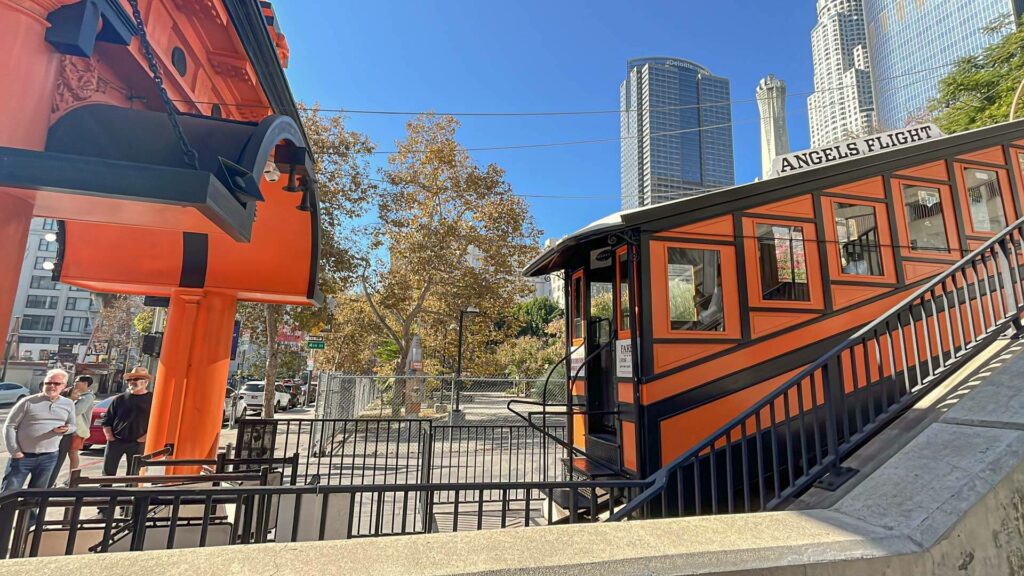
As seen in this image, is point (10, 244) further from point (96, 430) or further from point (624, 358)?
point (96, 430)

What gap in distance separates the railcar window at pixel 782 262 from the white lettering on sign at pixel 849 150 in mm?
795

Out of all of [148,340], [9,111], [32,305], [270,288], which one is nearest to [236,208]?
[9,111]

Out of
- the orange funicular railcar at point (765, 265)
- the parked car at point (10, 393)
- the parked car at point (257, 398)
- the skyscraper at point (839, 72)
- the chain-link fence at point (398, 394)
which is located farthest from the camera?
the skyscraper at point (839, 72)

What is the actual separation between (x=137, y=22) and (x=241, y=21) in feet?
4.83

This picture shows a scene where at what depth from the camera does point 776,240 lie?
5.47 metres

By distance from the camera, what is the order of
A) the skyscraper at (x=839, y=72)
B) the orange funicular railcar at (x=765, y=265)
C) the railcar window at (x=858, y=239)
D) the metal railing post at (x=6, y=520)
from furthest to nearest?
the skyscraper at (x=839, y=72)
the railcar window at (x=858, y=239)
the orange funicular railcar at (x=765, y=265)
the metal railing post at (x=6, y=520)

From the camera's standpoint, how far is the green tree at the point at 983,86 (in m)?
13.6

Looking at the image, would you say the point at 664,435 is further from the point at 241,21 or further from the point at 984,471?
the point at 241,21

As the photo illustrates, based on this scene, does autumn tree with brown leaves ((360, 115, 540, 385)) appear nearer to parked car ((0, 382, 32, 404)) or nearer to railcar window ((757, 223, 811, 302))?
railcar window ((757, 223, 811, 302))

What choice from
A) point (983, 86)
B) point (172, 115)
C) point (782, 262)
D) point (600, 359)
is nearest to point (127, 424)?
point (172, 115)

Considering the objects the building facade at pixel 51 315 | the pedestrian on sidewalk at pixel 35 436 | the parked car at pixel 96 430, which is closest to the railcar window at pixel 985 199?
the pedestrian on sidewalk at pixel 35 436

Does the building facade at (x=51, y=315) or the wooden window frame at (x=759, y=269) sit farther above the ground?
the building facade at (x=51, y=315)

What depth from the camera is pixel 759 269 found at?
5359mm

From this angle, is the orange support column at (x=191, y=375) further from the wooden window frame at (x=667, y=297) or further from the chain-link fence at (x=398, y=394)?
the chain-link fence at (x=398, y=394)
